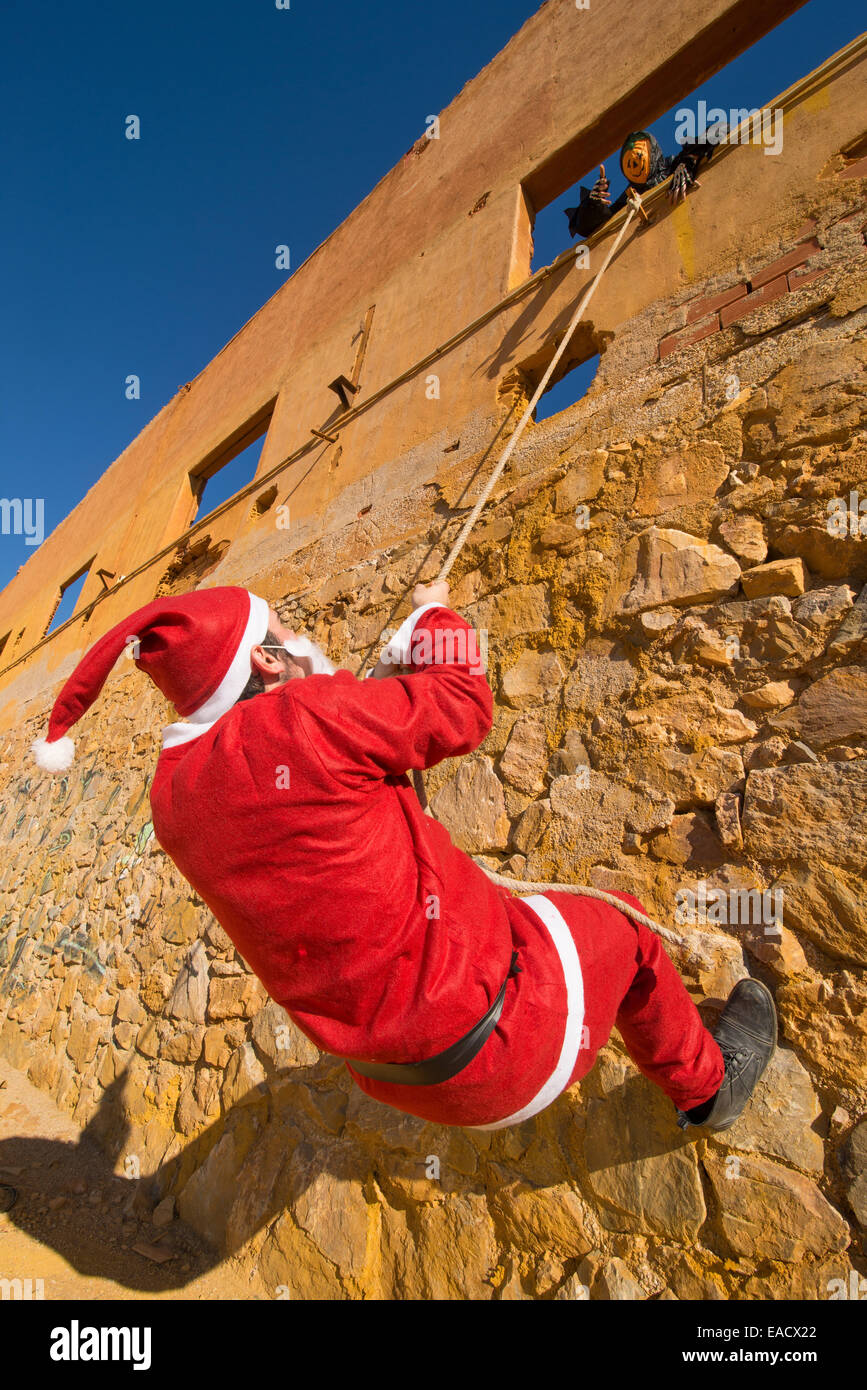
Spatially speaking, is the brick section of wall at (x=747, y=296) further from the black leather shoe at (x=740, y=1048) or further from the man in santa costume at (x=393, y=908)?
the black leather shoe at (x=740, y=1048)

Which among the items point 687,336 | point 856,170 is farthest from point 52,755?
point 856,170

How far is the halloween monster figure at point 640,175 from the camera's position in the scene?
8.37 feet

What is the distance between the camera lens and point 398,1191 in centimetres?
188

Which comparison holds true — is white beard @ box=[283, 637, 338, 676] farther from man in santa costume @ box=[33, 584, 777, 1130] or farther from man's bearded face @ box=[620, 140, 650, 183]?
man's bearded face @ box=[620, 140, 650, 183]

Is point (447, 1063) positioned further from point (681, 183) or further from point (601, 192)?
point (601, 192)

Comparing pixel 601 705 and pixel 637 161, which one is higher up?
pixel 637 161

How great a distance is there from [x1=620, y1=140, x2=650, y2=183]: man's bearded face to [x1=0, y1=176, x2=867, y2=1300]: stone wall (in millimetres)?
901

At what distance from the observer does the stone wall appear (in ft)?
4.53

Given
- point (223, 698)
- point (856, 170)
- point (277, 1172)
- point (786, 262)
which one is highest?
point (856, 170)

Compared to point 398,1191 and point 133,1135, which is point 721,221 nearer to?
point 398,1191

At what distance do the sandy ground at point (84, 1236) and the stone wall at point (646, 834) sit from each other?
3.4 inches

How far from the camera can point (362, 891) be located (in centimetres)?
109

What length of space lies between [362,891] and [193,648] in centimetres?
62

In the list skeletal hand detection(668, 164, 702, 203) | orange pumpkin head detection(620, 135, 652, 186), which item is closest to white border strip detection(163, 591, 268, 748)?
skeletal hand detection(668, 164, 702, 203)
